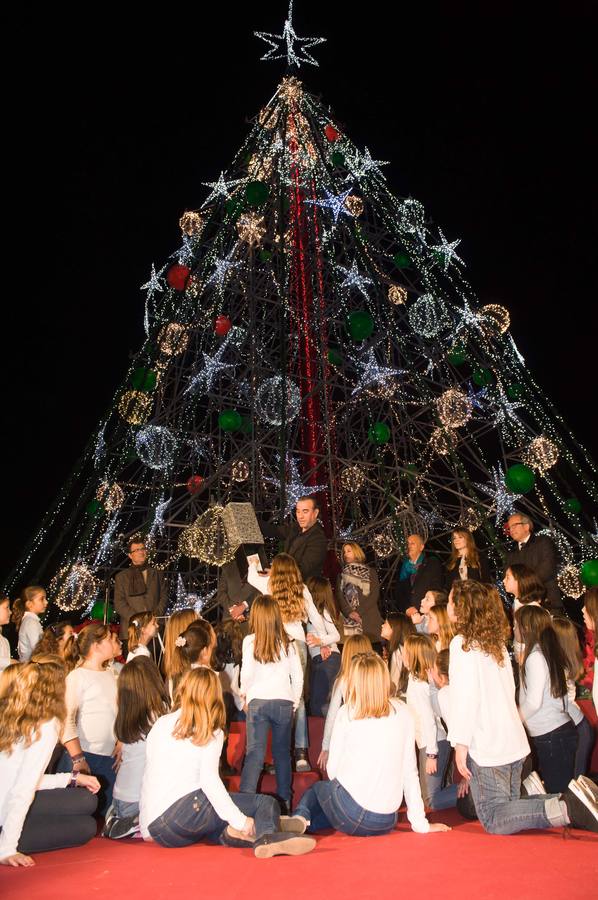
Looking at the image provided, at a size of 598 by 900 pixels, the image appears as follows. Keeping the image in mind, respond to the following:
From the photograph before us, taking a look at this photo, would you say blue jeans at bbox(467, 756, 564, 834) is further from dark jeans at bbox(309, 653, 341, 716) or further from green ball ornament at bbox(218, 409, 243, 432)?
green ball ornament at bbox(218, 409, 243, 432)

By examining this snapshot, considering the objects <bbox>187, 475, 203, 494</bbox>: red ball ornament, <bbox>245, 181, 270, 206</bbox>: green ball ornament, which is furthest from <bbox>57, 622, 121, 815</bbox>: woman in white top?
<bbox>245, 181, 270, 206</bbox>: green ball ornament

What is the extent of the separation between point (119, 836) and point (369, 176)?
9.77 meters

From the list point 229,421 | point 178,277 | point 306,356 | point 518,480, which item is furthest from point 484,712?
point 306,356

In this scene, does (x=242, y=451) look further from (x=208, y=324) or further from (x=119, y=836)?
(x=119, y=836)

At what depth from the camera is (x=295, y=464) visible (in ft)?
40.4

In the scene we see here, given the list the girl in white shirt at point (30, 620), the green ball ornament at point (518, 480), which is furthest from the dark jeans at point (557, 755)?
the girl in white shirt at point (30, 620)

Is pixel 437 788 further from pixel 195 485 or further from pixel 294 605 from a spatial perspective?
pixel 195 485

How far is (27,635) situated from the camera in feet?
25.2

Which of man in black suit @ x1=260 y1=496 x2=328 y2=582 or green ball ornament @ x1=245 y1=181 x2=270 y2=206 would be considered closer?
man in black suit @ x1=260 y1=496 x2=328 y2=582

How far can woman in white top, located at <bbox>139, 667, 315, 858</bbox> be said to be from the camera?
4.22 m

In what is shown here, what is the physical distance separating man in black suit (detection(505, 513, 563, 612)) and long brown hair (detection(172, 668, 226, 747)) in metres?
3.21

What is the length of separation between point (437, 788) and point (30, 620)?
4290 millimetres

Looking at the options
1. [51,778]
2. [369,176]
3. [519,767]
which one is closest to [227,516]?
[51,778]

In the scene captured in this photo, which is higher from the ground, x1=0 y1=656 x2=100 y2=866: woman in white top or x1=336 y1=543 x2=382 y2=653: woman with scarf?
x1=336 y1=543 x2=382 y2=653: woman with scarf
